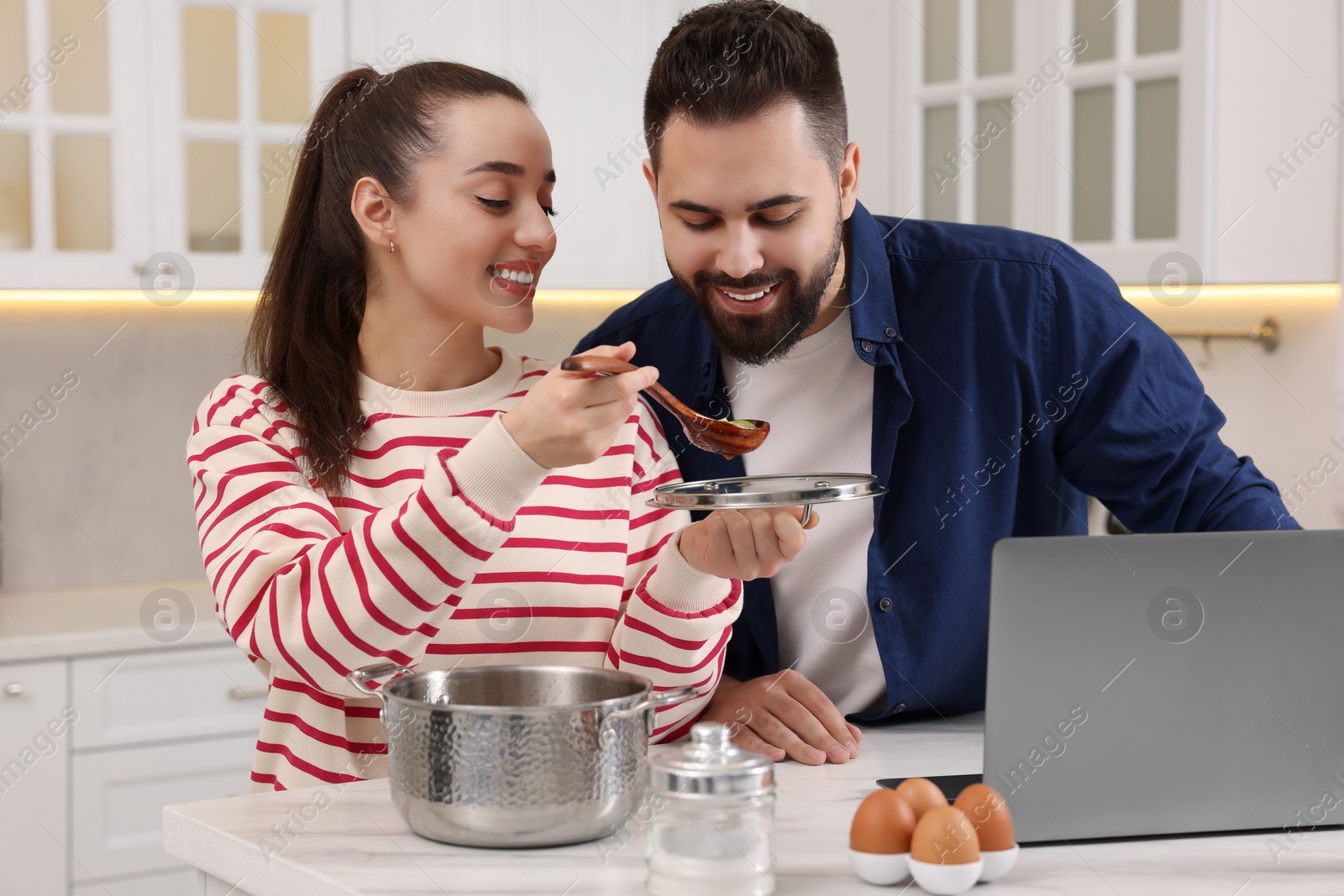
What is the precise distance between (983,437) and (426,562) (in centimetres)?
73

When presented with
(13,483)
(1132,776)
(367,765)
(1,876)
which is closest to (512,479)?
(367,765)

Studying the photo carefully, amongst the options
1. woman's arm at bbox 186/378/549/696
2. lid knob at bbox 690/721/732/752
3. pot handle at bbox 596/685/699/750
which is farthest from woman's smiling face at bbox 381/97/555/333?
lid knob at bbox 690/721/732/752

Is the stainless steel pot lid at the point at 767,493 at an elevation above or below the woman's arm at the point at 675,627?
above

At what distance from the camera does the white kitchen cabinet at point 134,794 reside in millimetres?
2318

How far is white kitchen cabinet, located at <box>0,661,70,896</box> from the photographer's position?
224cm

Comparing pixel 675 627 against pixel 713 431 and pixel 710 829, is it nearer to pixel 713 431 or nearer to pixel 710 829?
pixel 713 431

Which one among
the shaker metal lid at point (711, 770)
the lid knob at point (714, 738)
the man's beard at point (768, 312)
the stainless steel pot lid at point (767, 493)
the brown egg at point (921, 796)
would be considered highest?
the man's beard at point (768, 312)

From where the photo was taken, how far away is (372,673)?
3.33 feet

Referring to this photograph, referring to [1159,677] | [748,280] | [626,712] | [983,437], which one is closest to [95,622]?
[748,280]

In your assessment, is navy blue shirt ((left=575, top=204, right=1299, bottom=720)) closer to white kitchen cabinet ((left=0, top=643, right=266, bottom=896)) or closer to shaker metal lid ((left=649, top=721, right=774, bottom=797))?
shaker metal lid ((left=649, top=721, right=774, bottom=797))

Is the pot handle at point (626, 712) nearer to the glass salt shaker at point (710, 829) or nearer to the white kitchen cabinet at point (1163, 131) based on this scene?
the glass salt shaker at point (710, 829)

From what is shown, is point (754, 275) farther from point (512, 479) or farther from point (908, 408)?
point (512, 479)

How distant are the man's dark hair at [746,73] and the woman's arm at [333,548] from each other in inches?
20.3

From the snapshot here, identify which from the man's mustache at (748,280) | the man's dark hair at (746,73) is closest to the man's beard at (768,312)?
the man's mustache at (748,280)
